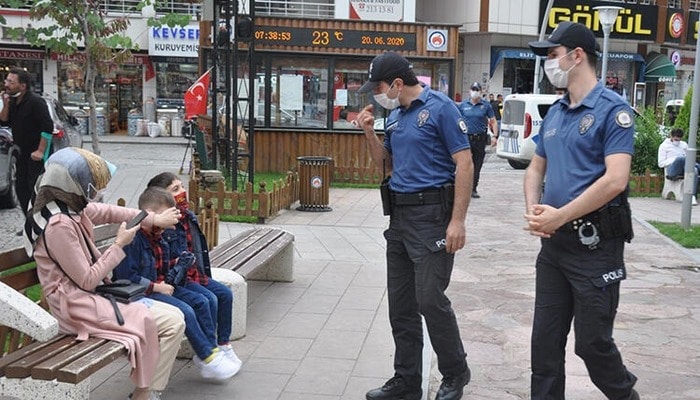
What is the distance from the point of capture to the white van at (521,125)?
17984 mm

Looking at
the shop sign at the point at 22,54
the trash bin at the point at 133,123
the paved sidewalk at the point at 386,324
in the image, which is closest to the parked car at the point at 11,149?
the paved sidewalk at the point at 386,324

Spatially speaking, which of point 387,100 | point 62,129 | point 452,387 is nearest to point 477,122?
point 62,129

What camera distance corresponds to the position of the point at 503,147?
751 inches

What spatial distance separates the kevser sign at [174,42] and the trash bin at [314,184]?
18.4 meters

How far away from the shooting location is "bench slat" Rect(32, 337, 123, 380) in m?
3.43

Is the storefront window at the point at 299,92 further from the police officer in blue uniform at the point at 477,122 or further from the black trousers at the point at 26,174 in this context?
the black trousers at the point at 26,174

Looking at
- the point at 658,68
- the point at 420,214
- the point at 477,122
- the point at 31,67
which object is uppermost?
the point at 658,68

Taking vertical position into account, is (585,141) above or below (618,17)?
below

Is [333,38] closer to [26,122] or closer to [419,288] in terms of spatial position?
[26,122]

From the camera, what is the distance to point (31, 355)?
3643mm

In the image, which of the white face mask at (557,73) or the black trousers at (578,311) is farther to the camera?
the white face mask at (557,73)

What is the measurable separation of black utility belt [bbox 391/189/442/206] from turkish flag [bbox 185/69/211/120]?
11.5 m

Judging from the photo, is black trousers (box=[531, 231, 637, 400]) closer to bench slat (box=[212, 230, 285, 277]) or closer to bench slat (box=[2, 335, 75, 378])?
bench slat (box=[2, 335, 75, 378])

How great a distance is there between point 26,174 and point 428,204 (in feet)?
20.4
